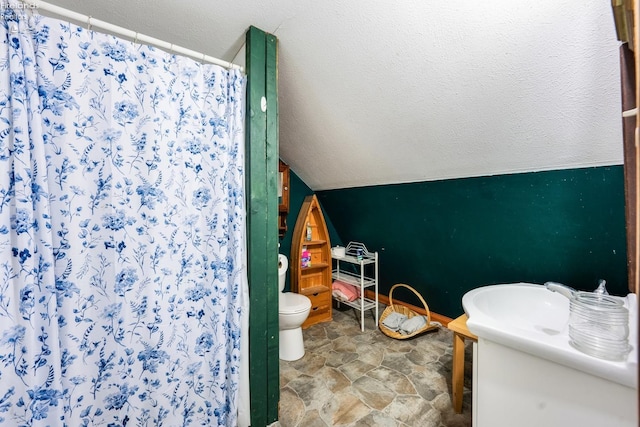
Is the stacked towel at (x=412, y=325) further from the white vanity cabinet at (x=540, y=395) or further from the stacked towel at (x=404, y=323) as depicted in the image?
the white vanity cabinet at (x=540, y=395)

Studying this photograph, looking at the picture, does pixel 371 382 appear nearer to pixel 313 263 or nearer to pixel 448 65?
pixel 313 263

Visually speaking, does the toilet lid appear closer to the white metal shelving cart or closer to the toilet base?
the toilet base

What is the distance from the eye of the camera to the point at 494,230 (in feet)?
6.21

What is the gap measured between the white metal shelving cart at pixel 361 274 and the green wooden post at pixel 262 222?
1160mm

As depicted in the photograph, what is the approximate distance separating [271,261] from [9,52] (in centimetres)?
125

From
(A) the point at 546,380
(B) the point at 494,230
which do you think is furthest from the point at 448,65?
(A) the point at 546,380

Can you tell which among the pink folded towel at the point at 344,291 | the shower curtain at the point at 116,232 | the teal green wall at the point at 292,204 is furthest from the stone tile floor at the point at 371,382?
the teal green wall at the point at 292,204

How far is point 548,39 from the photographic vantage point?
106cm

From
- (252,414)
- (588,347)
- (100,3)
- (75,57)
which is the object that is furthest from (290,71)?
(252,414)

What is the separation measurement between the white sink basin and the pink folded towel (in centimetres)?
154

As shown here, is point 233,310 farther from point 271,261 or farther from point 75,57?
point 75,57

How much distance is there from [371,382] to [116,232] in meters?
1.69

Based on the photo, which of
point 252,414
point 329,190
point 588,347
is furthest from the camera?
point 329,190

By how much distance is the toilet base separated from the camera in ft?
6.34
